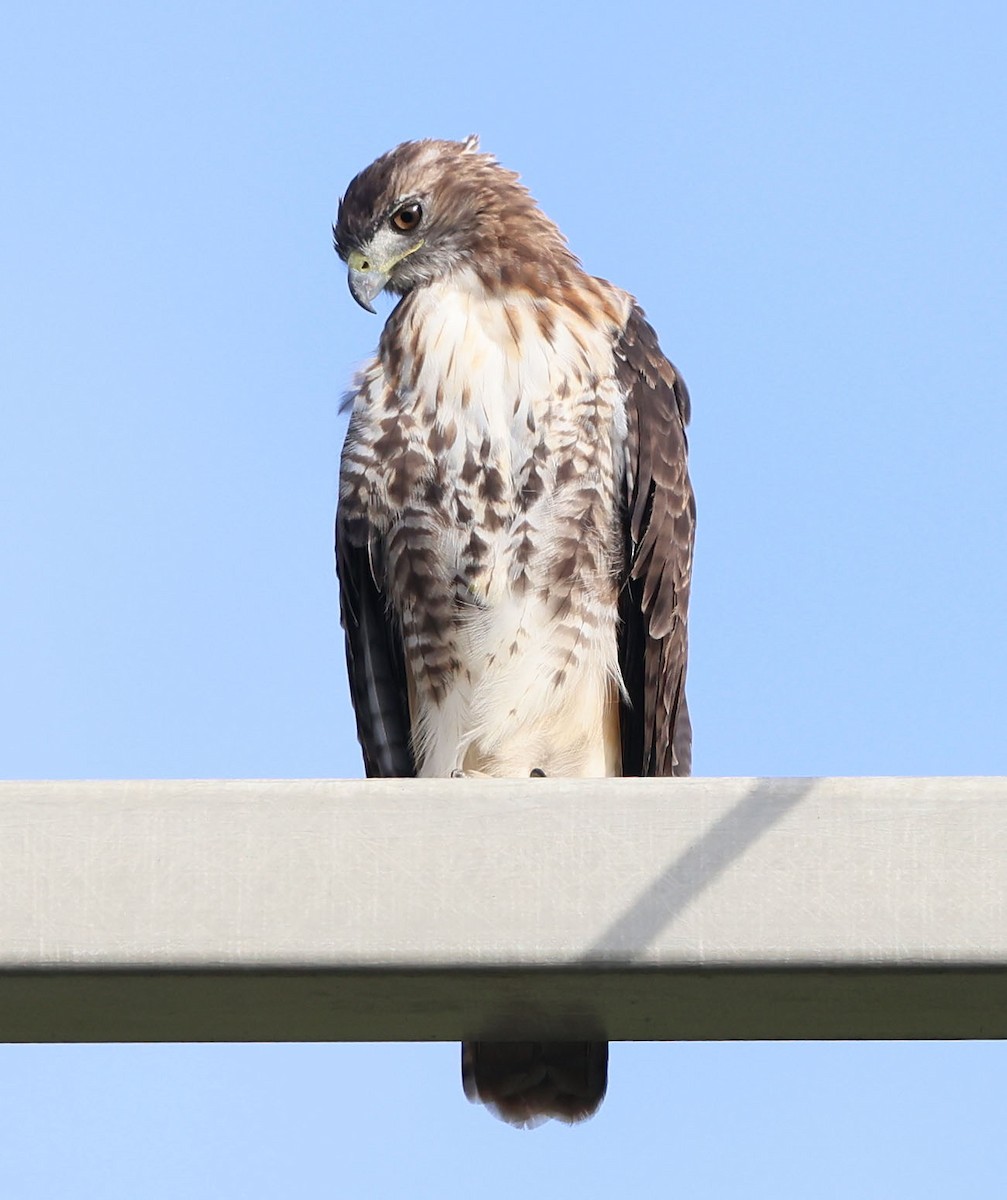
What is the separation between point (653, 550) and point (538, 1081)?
1.41 meters

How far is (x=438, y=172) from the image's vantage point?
4934mm

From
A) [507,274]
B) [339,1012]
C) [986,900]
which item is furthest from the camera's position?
[507,274]

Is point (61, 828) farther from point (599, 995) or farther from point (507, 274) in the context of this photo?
point (507, 274)

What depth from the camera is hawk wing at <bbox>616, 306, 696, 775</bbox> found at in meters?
4.46

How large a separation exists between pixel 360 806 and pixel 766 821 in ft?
1.54

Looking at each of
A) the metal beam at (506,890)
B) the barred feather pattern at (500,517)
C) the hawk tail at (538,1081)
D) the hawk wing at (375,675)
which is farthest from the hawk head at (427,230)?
the metal beam at (506,890)

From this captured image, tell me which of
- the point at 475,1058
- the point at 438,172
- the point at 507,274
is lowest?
the point at 475,1058

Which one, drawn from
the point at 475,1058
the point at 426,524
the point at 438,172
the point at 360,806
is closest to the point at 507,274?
the point at 438,172

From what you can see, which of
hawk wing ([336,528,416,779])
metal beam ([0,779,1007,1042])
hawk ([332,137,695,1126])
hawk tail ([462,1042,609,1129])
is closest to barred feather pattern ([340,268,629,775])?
hawk ([332,137,695,1126])

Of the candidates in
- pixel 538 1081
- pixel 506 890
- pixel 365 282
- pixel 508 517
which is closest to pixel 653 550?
pixel 508 517

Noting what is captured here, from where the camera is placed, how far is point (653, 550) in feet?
14.6

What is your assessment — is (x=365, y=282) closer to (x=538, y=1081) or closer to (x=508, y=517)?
(x=508, y=517)

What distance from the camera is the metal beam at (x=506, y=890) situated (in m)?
2.10

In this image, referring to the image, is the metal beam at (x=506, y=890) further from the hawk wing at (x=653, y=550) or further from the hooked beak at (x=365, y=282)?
the hooked beak at (x=365, y=282)
